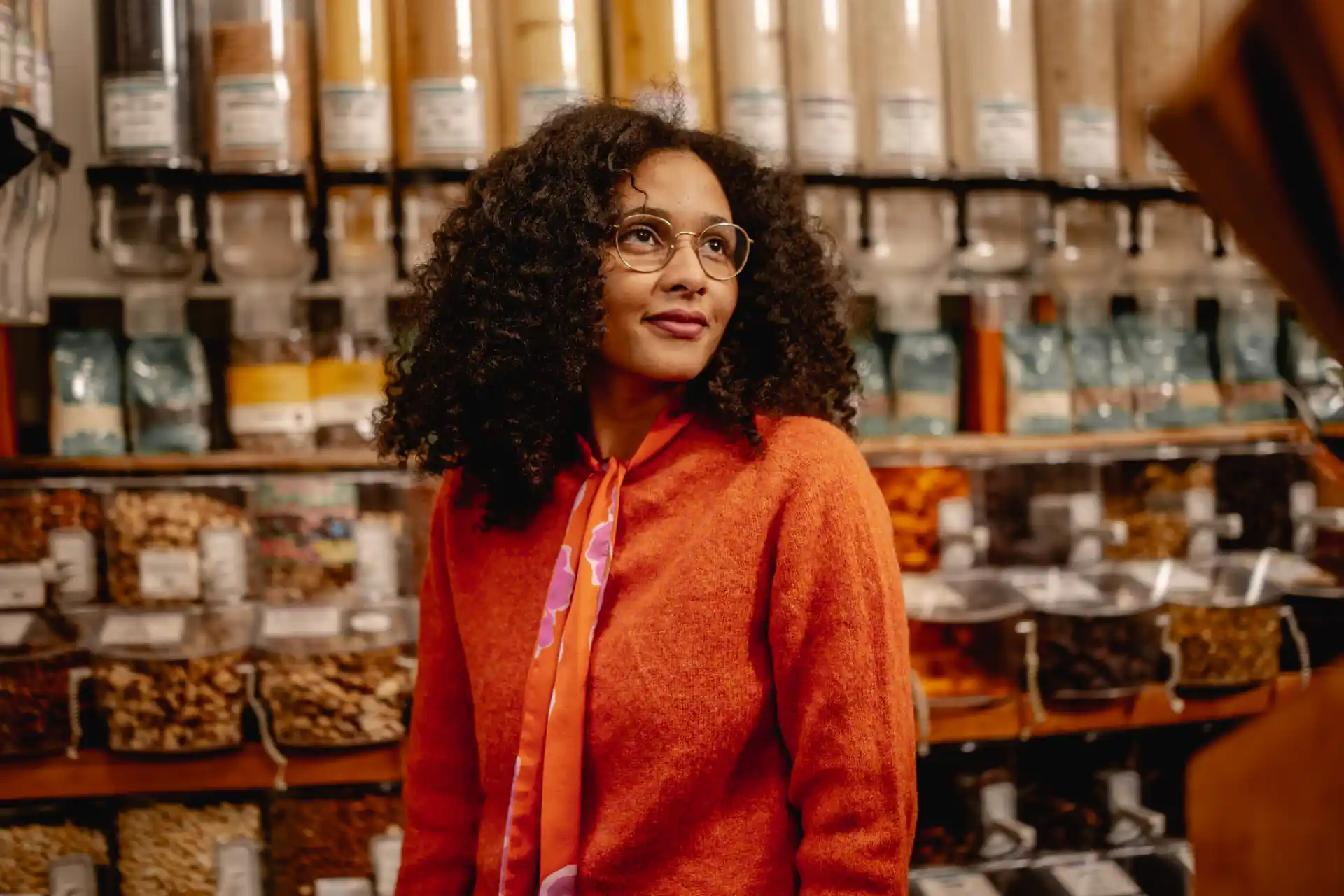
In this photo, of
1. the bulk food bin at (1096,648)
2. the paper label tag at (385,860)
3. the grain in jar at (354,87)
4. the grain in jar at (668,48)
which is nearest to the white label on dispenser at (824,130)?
the grain in jar at (668,48)

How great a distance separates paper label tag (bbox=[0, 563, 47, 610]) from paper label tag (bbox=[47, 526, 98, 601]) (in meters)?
0.03

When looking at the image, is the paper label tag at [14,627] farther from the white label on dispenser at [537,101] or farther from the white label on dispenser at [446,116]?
the white label on dispenser at [537,101]

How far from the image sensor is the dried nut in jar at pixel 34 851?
1.75 meters

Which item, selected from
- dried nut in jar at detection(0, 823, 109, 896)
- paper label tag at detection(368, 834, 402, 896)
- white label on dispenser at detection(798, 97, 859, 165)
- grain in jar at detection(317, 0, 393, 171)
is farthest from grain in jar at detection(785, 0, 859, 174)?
dried nut in jar at detection(0, 823, 109, 896)

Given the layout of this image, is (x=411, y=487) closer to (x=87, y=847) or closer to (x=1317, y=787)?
(x=87, y=847)

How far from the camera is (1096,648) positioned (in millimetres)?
1928

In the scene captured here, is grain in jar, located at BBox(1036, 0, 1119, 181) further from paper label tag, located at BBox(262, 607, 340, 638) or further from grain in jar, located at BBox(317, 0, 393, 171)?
paper label tag, located at BBox(262, 607, 340, 638)

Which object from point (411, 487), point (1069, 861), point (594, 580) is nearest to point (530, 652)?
point (594, 580)

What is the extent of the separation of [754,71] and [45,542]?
57.1 inches

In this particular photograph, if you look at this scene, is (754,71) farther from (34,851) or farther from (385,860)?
(34,851)

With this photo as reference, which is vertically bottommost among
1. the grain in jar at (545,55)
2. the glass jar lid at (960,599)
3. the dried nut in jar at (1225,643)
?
the dried nut in jar at (1225,643)

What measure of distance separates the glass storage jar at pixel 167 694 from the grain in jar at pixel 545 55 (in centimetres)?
101

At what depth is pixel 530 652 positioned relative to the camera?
114 cm

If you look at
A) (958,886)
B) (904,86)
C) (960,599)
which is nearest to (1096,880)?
(958,886)
